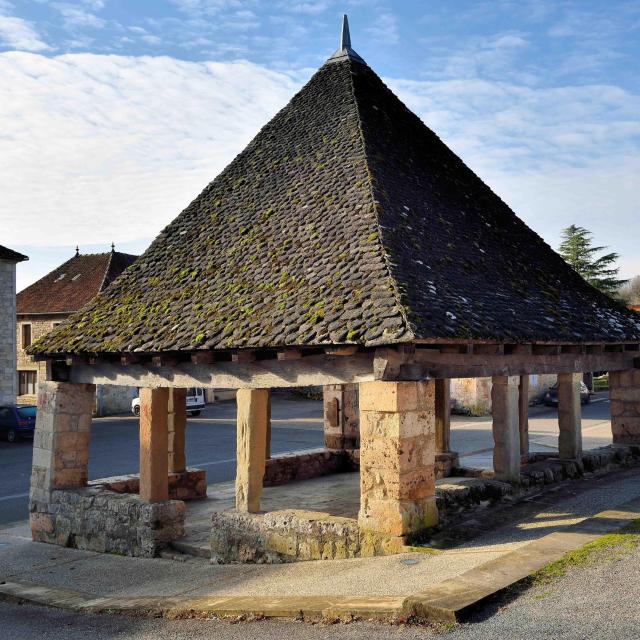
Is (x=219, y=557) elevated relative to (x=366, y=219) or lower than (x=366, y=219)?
lower

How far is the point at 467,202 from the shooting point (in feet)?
38.4

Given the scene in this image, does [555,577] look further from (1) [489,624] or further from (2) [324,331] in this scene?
(2) [324,331]

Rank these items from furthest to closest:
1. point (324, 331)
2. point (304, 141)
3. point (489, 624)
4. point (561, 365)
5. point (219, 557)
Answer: point (304, 141) → point (561, 365) → point (219, 557) → point (324, 331) → point (489, 624)

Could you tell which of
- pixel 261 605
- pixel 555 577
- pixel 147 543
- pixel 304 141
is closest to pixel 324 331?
pixel 261 605

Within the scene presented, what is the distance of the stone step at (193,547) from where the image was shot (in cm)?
916

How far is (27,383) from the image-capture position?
107ft

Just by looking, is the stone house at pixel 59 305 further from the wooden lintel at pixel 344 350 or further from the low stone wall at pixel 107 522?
the wooden lintel at pixel 344 350

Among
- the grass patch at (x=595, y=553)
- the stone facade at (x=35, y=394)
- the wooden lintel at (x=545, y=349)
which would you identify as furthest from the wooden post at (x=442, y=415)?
the stone facade at (x=35, y=394)

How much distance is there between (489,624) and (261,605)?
210 cm

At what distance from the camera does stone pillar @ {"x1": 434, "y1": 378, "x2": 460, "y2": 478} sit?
1232 centimetres

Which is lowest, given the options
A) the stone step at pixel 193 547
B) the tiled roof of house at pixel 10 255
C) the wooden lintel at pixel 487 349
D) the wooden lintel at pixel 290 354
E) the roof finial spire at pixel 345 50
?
the stone step at pixel 193 547

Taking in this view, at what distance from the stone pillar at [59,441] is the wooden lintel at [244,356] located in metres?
3.33

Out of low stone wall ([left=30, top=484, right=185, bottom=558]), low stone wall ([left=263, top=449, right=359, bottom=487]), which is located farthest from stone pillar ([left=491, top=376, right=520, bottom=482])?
low stone wall ([left=263, top=449, right=359, bottom=487])

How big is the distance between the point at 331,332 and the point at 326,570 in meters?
2.25
